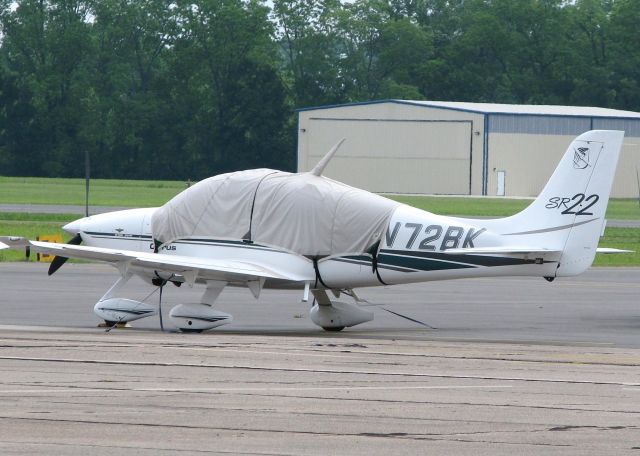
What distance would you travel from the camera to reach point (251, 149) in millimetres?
104562

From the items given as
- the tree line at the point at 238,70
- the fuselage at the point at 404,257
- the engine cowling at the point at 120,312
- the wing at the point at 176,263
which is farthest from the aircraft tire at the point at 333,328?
the tree line at the point at 238,70

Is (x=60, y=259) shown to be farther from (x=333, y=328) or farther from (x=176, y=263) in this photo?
(x=333, y=328)

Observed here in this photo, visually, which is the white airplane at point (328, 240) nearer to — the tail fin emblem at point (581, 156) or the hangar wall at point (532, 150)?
the tail fin emblem at point (581, 156)

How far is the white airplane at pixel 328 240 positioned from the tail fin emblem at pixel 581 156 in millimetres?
13

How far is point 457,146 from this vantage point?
77.7m

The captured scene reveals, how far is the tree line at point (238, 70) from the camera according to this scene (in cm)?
10469

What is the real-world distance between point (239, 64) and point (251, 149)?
8.72 meters

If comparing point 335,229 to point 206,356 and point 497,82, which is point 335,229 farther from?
point 497,82

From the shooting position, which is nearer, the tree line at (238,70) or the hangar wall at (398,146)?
the hangar wall at (398,146)

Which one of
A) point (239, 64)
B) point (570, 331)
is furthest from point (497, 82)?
point (570, 331)

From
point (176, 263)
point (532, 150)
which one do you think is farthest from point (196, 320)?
point (532, 150)

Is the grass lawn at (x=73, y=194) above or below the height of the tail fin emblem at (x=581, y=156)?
below

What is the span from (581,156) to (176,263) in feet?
18.5

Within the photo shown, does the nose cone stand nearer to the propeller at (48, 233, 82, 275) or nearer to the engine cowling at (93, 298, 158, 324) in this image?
the propeller at (48, 233, 82, 275)
